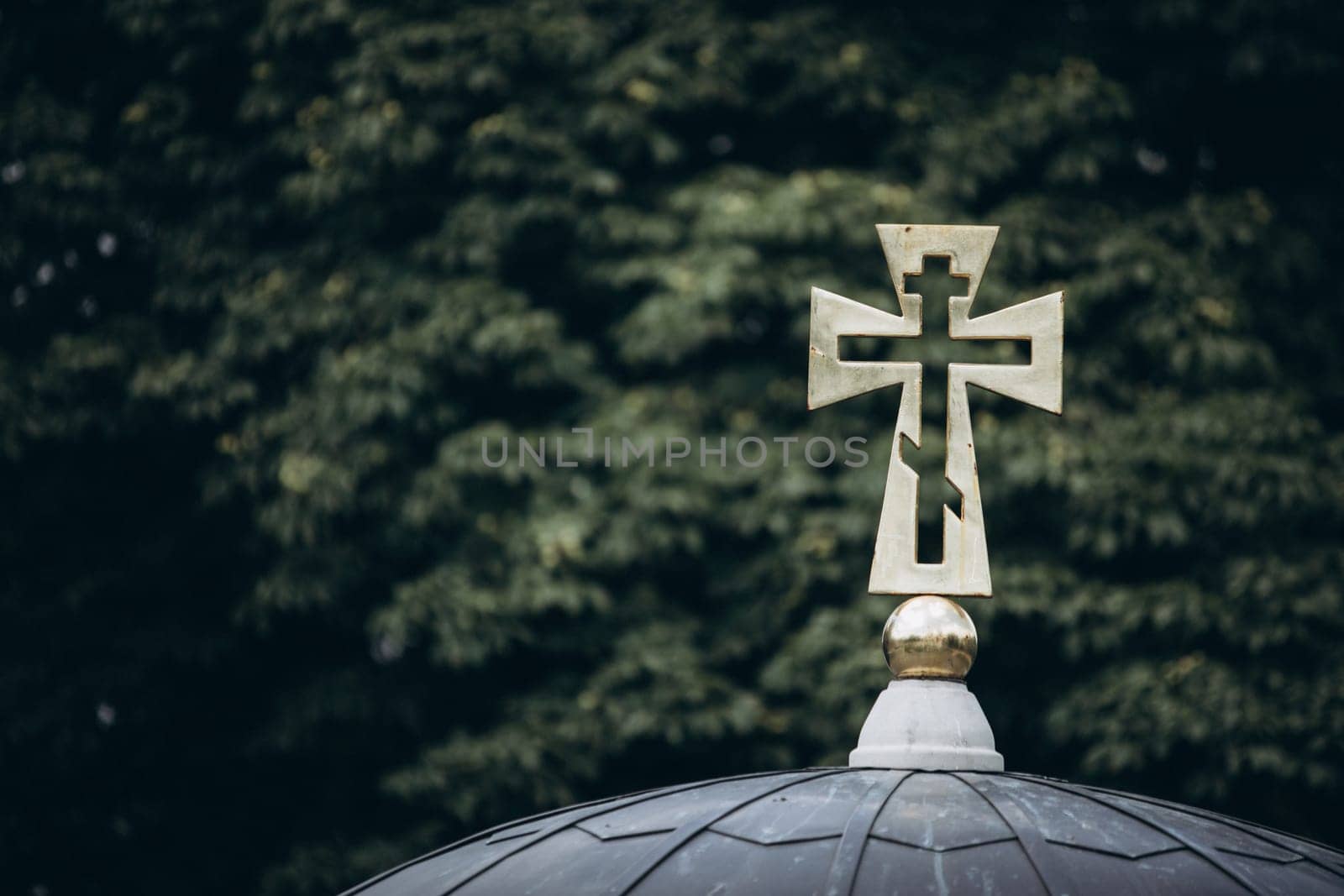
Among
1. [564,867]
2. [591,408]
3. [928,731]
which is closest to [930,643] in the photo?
[928,731]

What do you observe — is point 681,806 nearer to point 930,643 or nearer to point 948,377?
point 930,643

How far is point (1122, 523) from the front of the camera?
789 cm

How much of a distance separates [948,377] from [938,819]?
0.89m

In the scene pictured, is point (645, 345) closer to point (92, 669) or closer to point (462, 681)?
point (462, 681)

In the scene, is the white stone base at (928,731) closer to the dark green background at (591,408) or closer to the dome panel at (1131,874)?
the dome panel at (1131,874)

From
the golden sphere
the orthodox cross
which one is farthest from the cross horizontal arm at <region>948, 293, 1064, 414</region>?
the golden sphere

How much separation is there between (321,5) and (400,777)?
4000 mm

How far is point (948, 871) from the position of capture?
264cm

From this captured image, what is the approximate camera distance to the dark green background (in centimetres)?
785

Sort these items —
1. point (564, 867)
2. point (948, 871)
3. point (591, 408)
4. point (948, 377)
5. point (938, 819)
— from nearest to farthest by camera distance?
point (948, 871)
point (938, 819)
point (564, 867)
point (948, 377)
point (591, 408)

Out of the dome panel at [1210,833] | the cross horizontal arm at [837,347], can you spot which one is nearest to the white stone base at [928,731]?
the dome panel at [1210,833]

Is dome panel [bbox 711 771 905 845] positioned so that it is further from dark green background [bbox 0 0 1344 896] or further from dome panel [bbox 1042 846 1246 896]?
dark green background [bbox 0 0 1344 896]

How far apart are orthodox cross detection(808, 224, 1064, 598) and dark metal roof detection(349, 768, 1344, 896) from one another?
395 mm

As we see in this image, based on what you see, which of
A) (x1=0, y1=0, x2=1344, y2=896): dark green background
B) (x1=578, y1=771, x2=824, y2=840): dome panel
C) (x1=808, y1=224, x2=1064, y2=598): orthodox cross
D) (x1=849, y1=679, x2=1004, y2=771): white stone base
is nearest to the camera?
(x1=578, y1=771, x2=824, y2=840): dome panel
